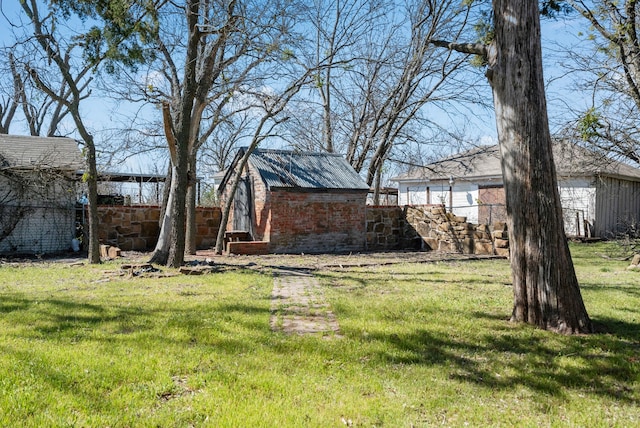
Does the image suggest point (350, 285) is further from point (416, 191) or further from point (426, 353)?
point (416, 191)

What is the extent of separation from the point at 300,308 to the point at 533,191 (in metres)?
3.46

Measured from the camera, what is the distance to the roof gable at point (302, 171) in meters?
16.9

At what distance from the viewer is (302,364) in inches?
179

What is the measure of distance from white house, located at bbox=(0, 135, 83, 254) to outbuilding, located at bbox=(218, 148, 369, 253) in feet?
18.4

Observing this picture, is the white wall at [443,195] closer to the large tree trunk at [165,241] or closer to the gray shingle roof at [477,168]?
the gray shingle roof at [477,168]

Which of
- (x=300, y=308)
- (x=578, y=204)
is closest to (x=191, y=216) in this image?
(x=300, y=308)

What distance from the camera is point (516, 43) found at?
19.7 feet

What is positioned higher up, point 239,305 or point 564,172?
point 564,172

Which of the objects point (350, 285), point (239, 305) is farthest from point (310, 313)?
point (350, 285)

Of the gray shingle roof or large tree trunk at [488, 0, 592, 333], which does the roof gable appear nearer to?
the gray shingle roof

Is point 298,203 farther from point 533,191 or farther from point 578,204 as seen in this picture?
point 578,204

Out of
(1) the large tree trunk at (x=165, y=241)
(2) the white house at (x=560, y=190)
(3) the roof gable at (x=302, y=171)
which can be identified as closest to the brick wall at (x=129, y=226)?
(3) the roof gable at (x=302, y=171)

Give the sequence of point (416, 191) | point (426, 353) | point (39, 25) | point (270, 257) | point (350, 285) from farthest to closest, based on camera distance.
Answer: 1. point (416, 191)
2. point (270, 257)
3. point (39, 25)
4. point (350, 285)
5. point (426, 353)

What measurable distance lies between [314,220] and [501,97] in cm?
1134
